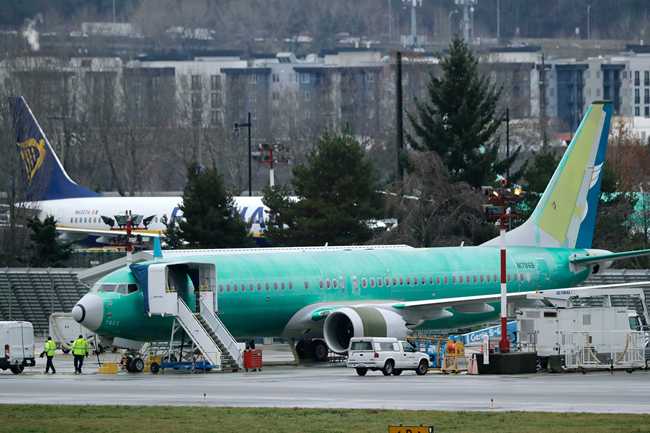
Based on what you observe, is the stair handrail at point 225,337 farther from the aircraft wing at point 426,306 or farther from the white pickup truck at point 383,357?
the white pickup truck at point 383,357

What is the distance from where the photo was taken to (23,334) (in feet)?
176

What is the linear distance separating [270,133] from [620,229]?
344ft

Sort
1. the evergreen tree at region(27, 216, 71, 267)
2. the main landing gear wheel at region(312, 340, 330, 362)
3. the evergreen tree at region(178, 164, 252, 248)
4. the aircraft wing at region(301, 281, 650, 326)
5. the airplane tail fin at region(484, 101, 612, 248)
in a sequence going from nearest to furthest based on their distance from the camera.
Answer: the aircraft wing at region(301, 281, 650, 326), the main landing gear wheel at region(312, 340, 330, 362), the airplane tail fin at region(484, 101, 612, 248), the evergreen tree at region(178, 164, 252, 248), the evergreen tree at region(27, 216, 71, 267)

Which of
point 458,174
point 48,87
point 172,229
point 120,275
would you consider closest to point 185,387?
point 120,275

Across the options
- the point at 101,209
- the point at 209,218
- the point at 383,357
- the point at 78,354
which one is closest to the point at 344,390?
the point at 383,357

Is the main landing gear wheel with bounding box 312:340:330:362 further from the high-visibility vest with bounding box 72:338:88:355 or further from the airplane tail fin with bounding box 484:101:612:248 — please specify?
the airplane tail fin with bounding box 484:101:612:248

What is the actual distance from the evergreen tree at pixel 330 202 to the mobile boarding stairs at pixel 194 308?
2591 centimetres

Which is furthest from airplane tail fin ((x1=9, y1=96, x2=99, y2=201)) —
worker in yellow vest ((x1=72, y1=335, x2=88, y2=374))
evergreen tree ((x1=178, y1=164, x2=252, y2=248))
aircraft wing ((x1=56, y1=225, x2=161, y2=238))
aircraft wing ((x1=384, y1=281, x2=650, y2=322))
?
aircraft wing ((x1=384, y1=281, x2=650, y2=322))

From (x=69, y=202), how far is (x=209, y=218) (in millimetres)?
25234

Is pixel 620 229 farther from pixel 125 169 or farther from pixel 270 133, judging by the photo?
pixel 270 133

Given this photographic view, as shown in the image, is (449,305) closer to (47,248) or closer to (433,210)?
(433,210)

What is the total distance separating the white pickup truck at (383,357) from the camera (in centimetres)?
4884

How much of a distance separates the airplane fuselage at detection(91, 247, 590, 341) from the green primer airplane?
1.4 inches

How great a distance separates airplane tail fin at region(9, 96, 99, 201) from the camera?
329 ft
